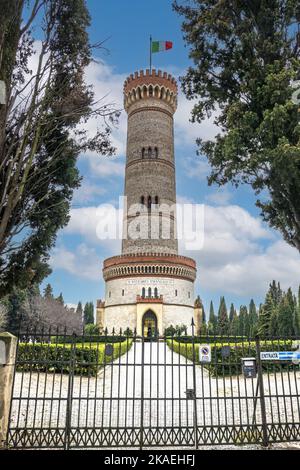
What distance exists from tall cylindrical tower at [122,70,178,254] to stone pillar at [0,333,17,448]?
28.6 metres

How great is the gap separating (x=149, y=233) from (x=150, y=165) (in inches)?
282

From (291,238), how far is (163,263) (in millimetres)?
24601

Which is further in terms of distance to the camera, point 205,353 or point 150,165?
point 150,165

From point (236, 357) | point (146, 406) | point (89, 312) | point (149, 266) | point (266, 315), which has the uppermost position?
point (89, 312)

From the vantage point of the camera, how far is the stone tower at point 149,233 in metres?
33.5

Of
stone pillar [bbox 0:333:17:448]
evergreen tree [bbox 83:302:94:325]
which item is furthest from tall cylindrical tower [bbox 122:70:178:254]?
evergreen tree [bbox 83:302:94:325]

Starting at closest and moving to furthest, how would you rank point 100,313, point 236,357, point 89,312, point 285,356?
point 236,357, point 285,356, point 100,313, point 89,312

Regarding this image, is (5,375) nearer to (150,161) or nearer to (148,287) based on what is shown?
(148,287)

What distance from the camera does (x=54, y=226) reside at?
9375 mm

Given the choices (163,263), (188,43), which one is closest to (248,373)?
A: (188,43)

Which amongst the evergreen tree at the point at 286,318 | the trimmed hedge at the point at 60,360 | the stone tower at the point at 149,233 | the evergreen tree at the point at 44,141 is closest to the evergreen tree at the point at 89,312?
the stone tower at the point at 149,233

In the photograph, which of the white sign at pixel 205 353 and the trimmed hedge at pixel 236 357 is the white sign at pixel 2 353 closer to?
the trimmed hedge at pixel 236 357

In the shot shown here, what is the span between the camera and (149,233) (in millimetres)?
35531

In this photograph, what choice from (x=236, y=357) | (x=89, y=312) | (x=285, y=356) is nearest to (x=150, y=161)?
(x=285, y=356)
